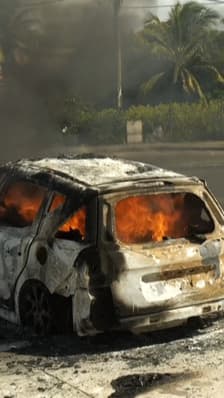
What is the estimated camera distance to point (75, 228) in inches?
217

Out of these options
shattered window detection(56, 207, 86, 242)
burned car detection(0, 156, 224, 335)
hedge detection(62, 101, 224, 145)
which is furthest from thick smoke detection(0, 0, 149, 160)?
shattered window detection(56, 207, 86, 242)

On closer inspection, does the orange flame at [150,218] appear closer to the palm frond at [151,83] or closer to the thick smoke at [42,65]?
the thick smoke at [42,65]

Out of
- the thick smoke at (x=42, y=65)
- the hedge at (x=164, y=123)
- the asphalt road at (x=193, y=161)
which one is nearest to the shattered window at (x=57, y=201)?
the asphalt road at (x=193, y=161)

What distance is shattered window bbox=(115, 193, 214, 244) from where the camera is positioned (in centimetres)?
558

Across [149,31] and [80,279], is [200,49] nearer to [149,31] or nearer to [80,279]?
[149,31]

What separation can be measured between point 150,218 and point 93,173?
1.90 ft

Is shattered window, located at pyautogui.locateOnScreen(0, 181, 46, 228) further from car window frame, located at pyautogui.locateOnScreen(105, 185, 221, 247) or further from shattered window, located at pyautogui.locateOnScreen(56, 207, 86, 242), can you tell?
car window frame, located at pyautogui.locateOnScreen(105, 185, 221, 247)

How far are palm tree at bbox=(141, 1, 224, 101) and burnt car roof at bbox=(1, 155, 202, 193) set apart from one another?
32.5 meters

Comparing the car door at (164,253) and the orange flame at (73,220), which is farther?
the orange flame at (73,220)

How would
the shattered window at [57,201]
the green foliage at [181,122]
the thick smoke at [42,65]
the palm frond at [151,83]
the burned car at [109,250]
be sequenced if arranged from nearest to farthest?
the burned car at [109,250]
the shattered window at [57,201]
the thick smoke at [42,65]
the green foliage at [181,122]
the palm frond at [151,83]

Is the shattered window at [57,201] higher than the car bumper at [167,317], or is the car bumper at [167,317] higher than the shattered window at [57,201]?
the shattered window at [57,201]

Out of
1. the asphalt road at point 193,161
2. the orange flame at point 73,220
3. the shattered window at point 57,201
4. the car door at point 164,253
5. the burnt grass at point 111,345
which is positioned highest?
the shattered window at point 57,201

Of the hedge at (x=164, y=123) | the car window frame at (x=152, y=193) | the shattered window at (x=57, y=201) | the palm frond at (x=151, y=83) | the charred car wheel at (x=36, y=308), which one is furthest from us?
the palm frond at (x=151, y=83)

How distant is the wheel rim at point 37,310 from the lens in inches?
213
